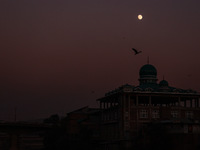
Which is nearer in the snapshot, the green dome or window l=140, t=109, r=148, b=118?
window l=140, t=109, r=148, b=118

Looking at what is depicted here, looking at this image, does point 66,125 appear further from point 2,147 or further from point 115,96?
point 2,147

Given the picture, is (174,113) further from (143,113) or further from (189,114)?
(143,113)

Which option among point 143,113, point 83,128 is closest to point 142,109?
point 143,113

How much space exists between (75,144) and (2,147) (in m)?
71.0

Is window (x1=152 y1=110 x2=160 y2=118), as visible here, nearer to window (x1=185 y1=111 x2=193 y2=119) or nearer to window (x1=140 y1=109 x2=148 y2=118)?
window (x1=140 y1=109 x2=148 y2=118)

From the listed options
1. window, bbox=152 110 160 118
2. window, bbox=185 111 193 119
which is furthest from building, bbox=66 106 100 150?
window, bbox=185 111 193 119

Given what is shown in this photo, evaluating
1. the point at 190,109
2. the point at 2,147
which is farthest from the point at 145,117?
the point at 2,147

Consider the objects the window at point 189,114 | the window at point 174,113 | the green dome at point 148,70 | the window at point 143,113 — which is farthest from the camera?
the green dome at point 148,70

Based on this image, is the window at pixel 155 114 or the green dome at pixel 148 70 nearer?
the window at pixel 155 114

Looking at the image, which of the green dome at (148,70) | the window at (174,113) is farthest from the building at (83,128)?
the window at (174,113)

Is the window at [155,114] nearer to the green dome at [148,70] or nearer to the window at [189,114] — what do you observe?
the window at [189,114]

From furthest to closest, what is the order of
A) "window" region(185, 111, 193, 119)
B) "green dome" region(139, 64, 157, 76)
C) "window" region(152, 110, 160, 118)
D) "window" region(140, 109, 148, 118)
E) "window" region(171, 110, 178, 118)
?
"green dome" region(139, 64, 157, 76) < "window" region(185, 111, 193, 119) < "window" region(171, 110, 178, 118) < "window" region(152, 110, 160, 118) < "window" region(140, 109, 148, 118)

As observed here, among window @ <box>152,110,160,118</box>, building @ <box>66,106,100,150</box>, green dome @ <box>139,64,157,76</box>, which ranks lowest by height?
building @ <box>66,106,100,150</box>

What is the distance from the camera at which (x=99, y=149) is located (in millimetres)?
122875
